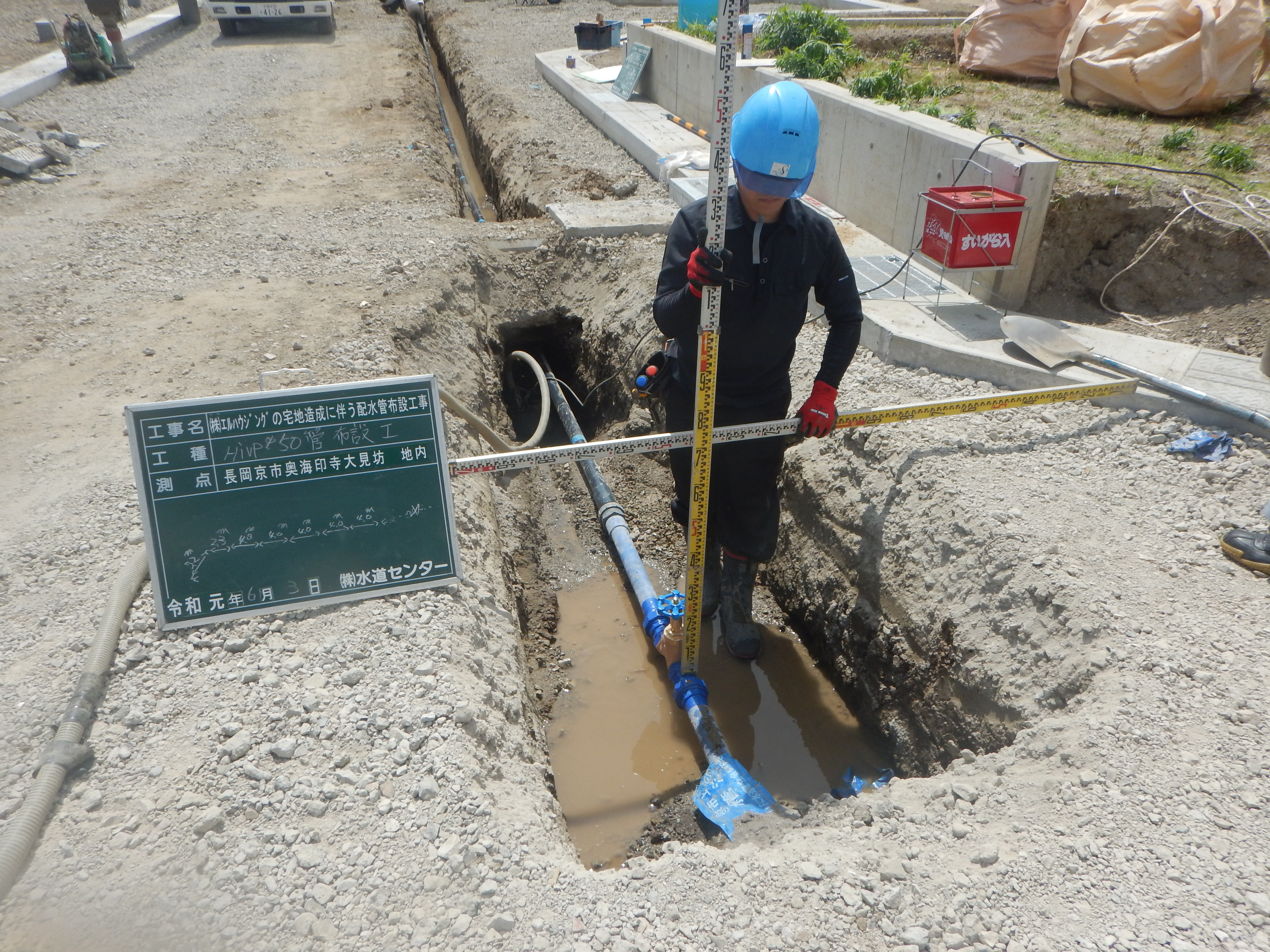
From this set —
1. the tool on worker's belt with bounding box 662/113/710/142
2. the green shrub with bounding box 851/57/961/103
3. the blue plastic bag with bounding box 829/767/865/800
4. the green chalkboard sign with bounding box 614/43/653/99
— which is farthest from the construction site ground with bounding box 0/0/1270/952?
the green chalkboard sign with bounding box 614/43/653/99

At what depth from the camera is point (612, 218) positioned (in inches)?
317

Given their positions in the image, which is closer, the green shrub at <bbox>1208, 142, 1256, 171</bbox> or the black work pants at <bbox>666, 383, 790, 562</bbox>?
the black work pants at <bbox>666, 383, 790, 562</bbox>

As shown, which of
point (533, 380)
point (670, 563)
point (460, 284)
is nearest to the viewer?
point (670, 563)

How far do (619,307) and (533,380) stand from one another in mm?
1486

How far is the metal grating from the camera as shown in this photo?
6.19m

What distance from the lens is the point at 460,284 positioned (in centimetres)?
700

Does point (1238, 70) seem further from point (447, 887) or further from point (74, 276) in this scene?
point (74, 276)

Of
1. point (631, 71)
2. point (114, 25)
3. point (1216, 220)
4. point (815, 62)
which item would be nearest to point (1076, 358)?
point (1216, 220)

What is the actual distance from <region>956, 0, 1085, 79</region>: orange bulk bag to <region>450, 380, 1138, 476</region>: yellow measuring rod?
6.86 metres

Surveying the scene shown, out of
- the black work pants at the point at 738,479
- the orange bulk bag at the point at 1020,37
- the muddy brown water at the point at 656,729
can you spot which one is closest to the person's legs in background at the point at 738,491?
the black work pants at the point at 738,479

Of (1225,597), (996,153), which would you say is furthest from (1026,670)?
(996,153)

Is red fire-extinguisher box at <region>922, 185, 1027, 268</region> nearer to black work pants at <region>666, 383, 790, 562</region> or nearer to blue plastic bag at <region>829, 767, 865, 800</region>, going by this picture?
black work pants at <region>666, 383, 790, 562</region>

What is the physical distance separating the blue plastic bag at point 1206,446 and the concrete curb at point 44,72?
16.1 meters

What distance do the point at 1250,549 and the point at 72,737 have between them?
4.74m
